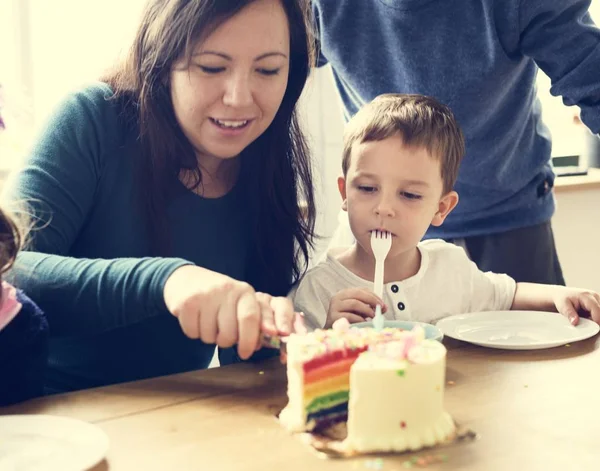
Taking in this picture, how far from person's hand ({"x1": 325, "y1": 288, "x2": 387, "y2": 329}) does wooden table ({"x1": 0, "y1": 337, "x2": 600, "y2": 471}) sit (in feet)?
0.50

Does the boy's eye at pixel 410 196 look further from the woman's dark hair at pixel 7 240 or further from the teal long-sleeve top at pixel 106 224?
the woman's dark hair at pixel 7 240

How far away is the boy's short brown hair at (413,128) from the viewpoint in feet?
4.74

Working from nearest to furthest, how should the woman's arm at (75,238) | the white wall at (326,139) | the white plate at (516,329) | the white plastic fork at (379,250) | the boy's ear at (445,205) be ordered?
the woman's arm at (75,238) → the white plate at (516,329) → the white plastic fork at (379,250) → the boy's ear at (445,205) → the white wall at (326,139)

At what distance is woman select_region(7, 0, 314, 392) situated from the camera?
1.29 metres

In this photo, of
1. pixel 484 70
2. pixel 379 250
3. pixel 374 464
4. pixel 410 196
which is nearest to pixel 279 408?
pixel 374 464

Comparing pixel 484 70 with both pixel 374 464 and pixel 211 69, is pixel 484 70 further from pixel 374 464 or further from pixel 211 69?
pixel 374 464

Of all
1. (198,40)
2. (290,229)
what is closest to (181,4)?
(198,40)

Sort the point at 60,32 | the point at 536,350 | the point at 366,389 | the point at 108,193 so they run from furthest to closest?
1. the point at 60,32
2. the point at 108,193
3. the point at 536,350
4. the point at 366,389

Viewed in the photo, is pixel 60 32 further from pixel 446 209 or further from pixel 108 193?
pixel 446 209

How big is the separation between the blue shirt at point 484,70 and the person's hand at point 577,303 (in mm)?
354

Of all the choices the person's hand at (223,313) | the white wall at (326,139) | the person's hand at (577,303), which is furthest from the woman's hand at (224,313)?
the white wall at (326,139)

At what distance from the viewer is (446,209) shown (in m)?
1.56

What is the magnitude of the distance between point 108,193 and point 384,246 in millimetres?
479

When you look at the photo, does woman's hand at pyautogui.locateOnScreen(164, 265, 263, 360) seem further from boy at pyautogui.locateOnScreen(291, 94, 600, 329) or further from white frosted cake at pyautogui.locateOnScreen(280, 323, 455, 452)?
boy at pyautogui.locateOnScreen(291, 94, 600, 329)
